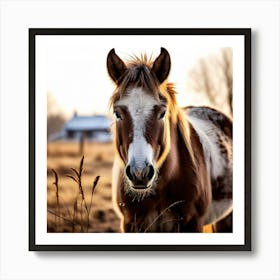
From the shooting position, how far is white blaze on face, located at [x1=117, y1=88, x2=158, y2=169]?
6.62ft

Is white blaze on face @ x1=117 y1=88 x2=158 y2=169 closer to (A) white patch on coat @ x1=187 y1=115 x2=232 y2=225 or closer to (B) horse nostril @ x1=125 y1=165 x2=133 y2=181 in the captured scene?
(B) horse nostril @ x1=125 y1=165 x2=133 y2=181

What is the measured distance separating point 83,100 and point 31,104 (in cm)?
22

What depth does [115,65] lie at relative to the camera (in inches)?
83.0

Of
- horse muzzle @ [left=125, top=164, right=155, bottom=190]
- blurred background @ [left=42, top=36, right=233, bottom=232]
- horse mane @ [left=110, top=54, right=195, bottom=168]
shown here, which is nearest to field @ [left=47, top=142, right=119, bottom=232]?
blurred background @ [left=42, top=36, right=233, bottom=232]

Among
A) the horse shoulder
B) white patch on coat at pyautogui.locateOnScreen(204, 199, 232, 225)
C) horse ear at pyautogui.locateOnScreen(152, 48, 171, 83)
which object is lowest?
white patch on coat at pyautogui.locateOnScreen(204, 199, 232, 225)


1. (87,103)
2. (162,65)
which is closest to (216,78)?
(162,65)

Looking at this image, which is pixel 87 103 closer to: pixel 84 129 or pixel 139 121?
pixel 84 129

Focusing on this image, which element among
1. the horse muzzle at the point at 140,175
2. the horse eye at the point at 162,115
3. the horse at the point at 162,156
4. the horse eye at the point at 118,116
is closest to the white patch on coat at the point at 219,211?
the horse at the point at 162,156

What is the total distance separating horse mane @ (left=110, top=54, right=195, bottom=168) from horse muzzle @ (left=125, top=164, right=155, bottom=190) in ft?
0.21

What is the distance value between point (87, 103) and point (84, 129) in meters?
0.11

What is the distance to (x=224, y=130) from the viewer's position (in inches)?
84.4
